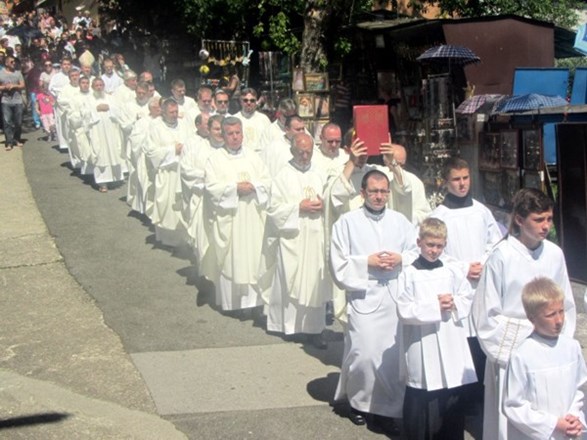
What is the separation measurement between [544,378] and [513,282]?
98cm

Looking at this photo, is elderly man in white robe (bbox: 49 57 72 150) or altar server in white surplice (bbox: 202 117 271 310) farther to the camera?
elderly man in white robe (bbox: 49 57 72 150)

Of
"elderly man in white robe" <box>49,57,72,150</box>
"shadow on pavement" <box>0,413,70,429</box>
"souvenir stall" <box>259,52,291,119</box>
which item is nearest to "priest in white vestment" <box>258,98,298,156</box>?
"shadow on pavement" <box>0,413,70,429</box>

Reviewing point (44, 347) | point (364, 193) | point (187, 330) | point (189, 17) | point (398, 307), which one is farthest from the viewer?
point (189, 17)

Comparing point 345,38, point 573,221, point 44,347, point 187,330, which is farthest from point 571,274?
point 345,38

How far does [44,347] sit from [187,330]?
135cm

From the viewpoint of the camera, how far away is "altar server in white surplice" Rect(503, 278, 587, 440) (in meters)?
4.54

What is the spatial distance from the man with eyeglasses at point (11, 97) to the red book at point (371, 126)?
41.6 ft

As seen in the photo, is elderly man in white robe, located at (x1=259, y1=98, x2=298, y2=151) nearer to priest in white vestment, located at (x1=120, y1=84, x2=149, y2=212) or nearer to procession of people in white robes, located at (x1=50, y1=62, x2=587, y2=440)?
procession of people in white robes, located at (x1=50, y1=62, x2=587, y2=440)

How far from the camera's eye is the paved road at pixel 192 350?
6512 mm

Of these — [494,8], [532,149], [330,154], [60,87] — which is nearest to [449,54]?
[532,149]

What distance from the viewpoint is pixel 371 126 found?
7.14 metres

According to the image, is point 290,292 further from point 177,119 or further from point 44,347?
point 177,119

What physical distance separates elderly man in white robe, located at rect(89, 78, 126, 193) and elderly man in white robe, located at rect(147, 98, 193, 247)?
9.54 ft

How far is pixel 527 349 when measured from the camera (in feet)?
15.2
